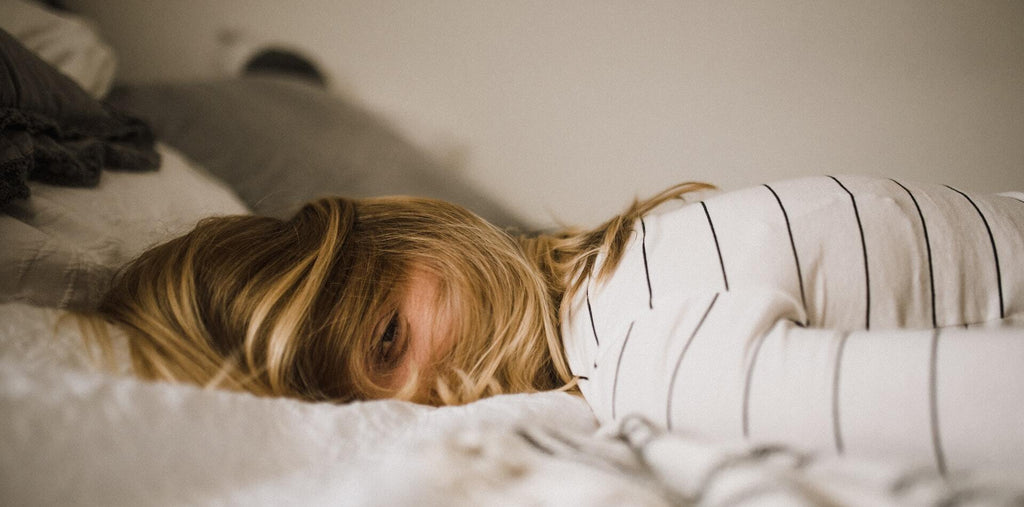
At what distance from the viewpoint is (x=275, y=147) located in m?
0.98

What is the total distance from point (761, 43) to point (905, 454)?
0.98m

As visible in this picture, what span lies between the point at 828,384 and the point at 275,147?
1.00 meters

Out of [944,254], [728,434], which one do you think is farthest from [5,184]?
[944,254]

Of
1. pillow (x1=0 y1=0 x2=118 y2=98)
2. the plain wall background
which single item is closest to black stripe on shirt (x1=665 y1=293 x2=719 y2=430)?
the plain wall background

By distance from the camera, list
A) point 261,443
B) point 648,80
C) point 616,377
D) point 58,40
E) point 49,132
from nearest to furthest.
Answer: point 261,443 < point 616,377 < point 49,132 < point 58,40 < point 648,80

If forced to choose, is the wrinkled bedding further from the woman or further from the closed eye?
the closed eye

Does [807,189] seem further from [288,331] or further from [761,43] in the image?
[761,43]

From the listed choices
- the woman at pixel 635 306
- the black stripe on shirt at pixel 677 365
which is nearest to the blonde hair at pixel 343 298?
the woman at pixel 635 306

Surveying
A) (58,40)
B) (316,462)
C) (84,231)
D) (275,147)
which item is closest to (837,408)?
(316,462)

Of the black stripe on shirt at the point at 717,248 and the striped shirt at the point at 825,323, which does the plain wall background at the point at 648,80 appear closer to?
the striped shirt at the point at 825,323

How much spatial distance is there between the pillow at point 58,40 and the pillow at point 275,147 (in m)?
0.11

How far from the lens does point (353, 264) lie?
0.57 meters

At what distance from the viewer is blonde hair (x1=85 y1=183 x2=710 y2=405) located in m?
0.46

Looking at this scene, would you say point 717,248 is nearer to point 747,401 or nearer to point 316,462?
point 747,401
